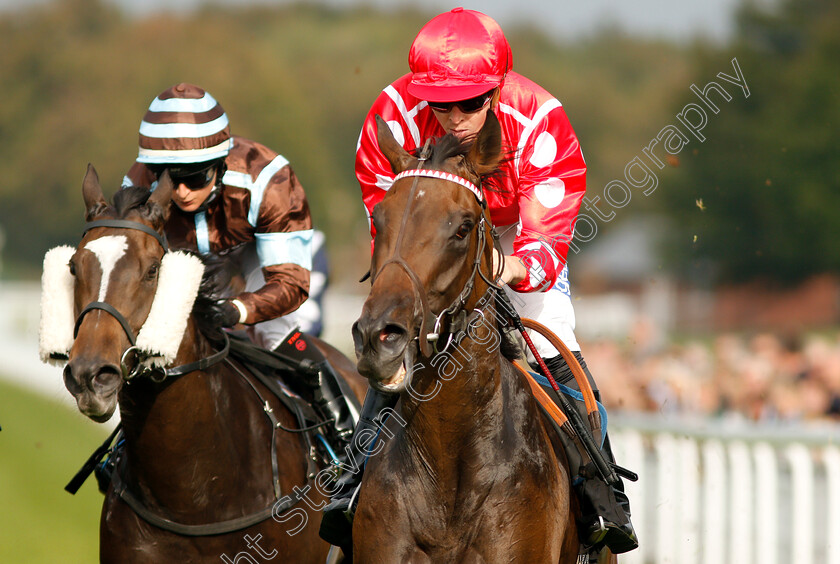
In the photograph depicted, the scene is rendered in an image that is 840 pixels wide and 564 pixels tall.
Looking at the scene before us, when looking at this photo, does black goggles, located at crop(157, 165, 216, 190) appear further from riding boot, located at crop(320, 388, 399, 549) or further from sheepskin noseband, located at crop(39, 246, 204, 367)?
riding boot, located at crop(320, 388, 399, 549)

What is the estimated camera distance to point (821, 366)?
9391 millimetres

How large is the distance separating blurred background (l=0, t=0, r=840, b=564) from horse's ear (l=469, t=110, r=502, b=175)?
108 centimetres

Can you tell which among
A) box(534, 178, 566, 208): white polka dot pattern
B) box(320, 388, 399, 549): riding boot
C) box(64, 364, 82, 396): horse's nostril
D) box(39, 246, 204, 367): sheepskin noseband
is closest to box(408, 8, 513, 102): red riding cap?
box(534, 178, 566, 208): white polka dot pattern

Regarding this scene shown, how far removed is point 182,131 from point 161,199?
473 mm

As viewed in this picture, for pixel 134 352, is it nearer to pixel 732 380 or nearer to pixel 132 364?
pixel 132 364

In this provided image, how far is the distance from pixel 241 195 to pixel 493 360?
2.08 m

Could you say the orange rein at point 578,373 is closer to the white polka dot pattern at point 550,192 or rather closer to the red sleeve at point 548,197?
the red sleeve at point 548,197

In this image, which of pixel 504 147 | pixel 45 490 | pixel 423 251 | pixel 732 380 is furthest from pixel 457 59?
pixel 45 490

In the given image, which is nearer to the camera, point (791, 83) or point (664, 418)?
point (664, 418)

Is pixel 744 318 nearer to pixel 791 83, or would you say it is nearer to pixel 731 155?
pixel 731 155

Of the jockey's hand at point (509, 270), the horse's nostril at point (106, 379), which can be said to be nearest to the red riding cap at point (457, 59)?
the jockey's hand at point (509, 270)

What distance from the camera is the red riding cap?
3.80m

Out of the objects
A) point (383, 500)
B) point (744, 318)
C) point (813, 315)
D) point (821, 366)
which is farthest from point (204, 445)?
point (744, 318)

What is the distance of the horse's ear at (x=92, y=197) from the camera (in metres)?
4.32
